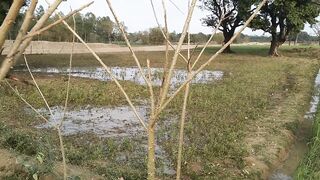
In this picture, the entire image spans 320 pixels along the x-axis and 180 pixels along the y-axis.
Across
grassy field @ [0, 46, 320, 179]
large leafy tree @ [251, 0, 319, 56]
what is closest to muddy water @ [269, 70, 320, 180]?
grassy field @ [0, 46, 320, 179]

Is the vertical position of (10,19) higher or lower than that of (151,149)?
higher

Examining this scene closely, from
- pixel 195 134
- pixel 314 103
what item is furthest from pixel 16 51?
pixel 314 103

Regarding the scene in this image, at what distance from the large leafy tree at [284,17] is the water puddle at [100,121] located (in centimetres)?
2240

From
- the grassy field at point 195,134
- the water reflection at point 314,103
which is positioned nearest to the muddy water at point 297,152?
the water reflection at point 314,103

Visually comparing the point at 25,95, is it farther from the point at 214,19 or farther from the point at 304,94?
the point at 214,19

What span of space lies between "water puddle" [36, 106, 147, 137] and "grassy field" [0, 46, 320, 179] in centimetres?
43

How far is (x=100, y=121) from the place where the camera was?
9.42 meters

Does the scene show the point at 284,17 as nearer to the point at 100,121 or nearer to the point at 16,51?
the point at 100,121

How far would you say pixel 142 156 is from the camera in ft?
21.9

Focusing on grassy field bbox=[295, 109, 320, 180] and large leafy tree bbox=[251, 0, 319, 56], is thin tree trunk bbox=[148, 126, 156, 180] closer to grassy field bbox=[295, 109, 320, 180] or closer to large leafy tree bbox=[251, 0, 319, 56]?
grassy field bbox=[295, 109, 320, 180]

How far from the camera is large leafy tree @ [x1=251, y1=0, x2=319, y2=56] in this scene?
3097 centimetres

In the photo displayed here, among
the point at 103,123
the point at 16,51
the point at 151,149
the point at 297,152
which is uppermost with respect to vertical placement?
the point at 16,51

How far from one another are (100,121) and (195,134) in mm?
2313

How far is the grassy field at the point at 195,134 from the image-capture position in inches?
241
